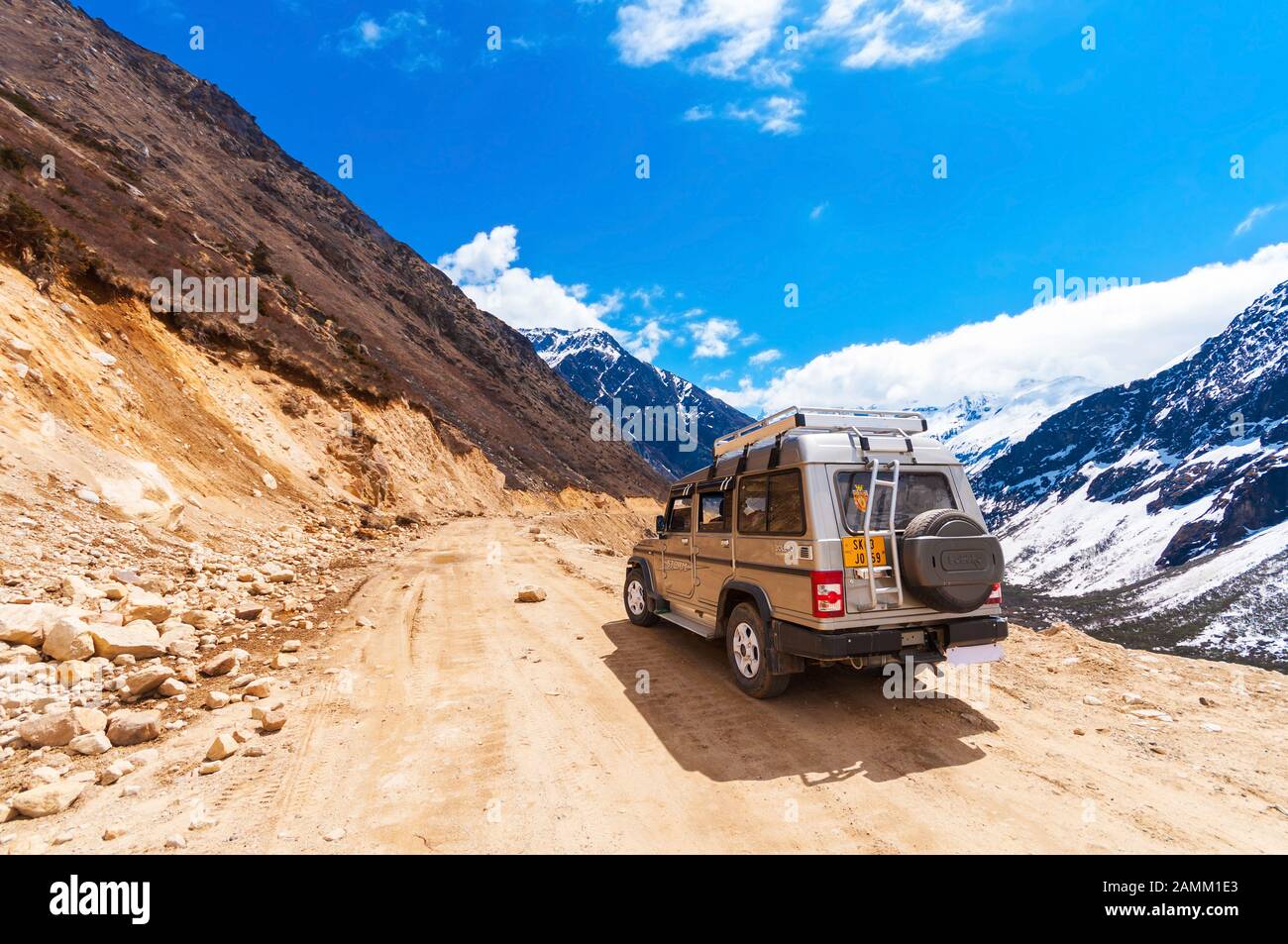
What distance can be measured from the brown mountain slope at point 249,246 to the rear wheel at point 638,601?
1879 centimetres

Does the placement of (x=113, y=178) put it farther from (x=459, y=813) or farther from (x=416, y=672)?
(x=459, y=813)

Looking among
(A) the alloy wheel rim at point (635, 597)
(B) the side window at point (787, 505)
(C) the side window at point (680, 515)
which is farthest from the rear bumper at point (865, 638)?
(A) the alloy wheel rim at point (635, 597)

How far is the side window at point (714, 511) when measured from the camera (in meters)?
6.54

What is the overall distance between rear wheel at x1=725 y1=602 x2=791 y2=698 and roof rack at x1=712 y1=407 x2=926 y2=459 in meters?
1.86

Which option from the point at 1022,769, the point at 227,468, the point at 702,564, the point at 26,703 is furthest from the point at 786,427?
the point at 227,468

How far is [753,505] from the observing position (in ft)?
19.7

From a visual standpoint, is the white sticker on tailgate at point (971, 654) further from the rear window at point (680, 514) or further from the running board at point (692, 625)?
the rear window at point (680, 514)

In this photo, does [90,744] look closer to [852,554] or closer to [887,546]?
[852,554]

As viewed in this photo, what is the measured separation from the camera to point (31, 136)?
25922mm

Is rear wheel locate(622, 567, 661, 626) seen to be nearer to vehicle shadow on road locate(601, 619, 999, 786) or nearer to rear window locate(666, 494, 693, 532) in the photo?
rear window locate(666, 494, 693, 532)

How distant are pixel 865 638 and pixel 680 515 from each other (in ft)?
11.3

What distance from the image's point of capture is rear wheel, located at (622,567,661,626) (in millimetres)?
8375

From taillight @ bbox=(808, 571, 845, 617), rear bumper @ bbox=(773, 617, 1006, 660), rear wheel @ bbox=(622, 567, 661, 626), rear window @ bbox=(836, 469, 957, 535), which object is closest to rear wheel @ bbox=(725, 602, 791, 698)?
rear bumper @ bbox=(773, 617, 1006, 660)
